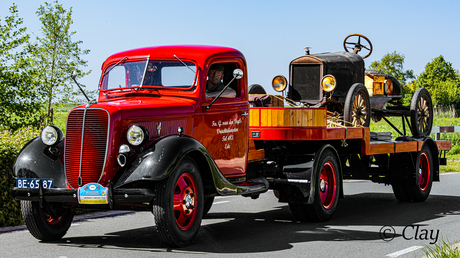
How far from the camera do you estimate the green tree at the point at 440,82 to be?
8469cm

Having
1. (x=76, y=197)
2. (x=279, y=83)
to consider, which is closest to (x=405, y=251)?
(x=76, y=197)

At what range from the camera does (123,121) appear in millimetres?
6105

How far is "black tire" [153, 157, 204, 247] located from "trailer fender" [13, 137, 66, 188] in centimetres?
117

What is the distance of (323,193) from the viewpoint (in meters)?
8.63

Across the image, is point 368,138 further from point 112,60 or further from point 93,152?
→ point 93,152

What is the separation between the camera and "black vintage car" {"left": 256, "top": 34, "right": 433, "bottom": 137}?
34.2 ft

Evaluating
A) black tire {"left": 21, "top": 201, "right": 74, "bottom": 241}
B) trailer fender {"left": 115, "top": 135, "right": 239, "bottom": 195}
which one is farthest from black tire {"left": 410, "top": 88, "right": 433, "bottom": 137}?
black tire {"left": 21, "top": 201, "right": 74, "bottom": 241}

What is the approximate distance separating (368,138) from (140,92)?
406cm

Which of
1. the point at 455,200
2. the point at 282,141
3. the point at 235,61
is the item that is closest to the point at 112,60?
the point at 235,61

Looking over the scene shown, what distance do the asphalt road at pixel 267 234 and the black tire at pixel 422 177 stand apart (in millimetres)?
295

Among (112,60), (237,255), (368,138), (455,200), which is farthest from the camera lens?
(455,200)

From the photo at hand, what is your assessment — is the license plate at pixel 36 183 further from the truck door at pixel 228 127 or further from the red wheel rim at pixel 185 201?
the truck door at pixel 228 127

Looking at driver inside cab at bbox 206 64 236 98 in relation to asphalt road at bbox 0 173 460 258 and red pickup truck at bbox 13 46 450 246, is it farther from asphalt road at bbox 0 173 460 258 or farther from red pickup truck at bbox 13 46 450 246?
asphalt road at bbox 0 173 460 258

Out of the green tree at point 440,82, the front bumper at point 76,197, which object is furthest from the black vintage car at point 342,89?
the green tree at point 440,82
